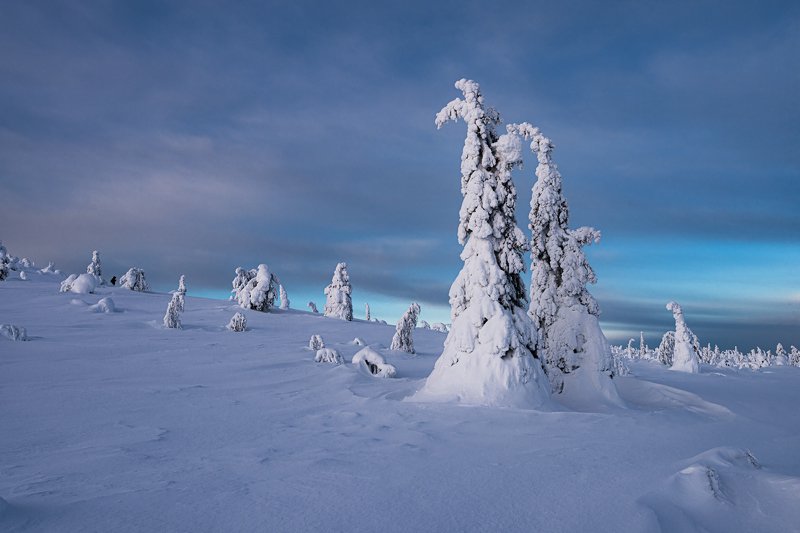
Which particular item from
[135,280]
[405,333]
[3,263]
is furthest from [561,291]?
[3,263]

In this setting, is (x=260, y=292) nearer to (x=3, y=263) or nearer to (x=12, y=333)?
(x=12, y=333)

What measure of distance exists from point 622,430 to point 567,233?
876 cm

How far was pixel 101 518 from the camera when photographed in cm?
447

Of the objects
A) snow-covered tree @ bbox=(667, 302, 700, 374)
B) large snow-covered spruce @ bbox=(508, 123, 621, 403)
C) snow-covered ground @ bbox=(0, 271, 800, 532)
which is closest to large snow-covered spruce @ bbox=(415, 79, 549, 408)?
snow-covered ground @ bbox=(0, 271, 800, 532)

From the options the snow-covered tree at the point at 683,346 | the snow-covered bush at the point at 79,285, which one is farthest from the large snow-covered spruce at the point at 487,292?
the snow-covered bush at the point at 79,285

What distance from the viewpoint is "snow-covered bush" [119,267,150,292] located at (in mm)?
44741

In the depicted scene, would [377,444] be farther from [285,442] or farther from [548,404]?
[548,404]

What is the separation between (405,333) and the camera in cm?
2597

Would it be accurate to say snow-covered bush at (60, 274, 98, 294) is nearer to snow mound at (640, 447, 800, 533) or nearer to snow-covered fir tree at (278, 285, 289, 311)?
snow-covered fir tree at (278, 285, 289, 311)

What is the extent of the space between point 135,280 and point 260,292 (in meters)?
17.7

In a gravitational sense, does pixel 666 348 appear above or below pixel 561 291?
below

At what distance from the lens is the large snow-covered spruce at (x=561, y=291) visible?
15.9 metres

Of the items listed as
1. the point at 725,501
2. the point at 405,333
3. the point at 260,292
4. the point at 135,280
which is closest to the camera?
the point at 725,501

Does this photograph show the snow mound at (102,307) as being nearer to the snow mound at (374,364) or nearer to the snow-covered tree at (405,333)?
the snow-covered tree at (405,333)
